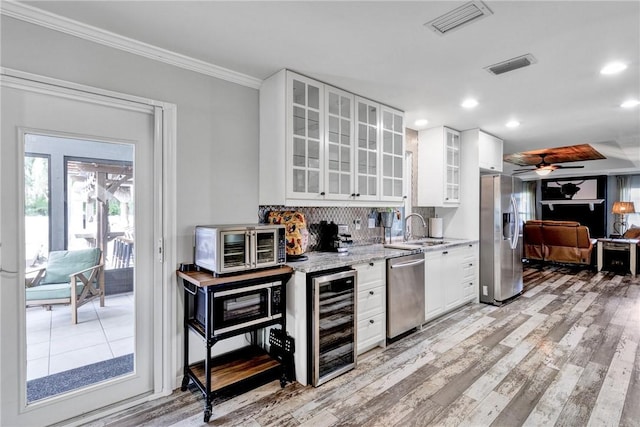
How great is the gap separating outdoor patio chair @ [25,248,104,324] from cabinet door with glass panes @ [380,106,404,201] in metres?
2.64

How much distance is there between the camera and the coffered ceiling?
1854mm

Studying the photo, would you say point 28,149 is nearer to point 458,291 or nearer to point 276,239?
point 276,239

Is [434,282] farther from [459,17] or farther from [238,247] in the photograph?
[459,17]

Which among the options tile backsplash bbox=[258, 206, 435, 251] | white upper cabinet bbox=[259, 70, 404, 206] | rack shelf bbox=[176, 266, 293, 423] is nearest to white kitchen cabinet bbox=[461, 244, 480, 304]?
tile backsplash bbox=[258, 206, 435, 251]

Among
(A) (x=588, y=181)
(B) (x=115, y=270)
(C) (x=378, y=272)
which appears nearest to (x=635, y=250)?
(A) (x=588, y=181)

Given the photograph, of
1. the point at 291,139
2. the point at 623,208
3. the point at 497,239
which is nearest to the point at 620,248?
the point at 623,208

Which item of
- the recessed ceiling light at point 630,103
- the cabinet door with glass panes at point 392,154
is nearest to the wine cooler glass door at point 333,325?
the cabinet door with glass panes at point 392,154

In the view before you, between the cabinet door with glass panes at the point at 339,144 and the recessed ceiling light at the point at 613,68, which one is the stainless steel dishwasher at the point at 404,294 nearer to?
the cabinet door with glass panes at the point at 339,144

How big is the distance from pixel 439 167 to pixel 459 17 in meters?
2.63

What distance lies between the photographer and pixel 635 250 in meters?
6.70

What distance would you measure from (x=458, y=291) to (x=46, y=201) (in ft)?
13.9

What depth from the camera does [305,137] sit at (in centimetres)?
279

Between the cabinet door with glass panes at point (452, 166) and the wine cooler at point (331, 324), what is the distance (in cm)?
249

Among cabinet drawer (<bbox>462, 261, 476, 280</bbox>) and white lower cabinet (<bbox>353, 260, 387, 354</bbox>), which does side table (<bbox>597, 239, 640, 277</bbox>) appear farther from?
white lower cabinet (<bbox>353, 260, 387, 354</bbox>)
